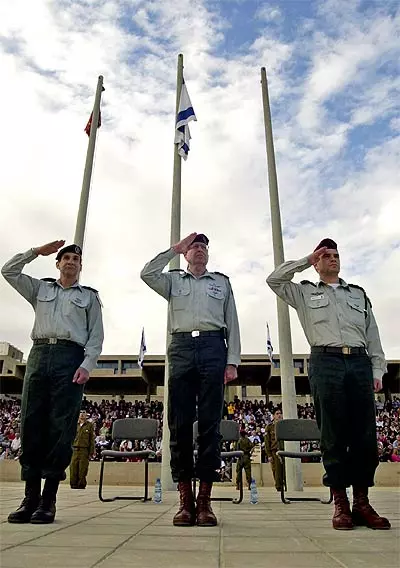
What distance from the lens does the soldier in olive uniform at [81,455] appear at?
11609 millimetres

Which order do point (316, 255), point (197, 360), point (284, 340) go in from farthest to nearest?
1. point (284, 340)
2. point (316, 255)
3. point (197, 360)

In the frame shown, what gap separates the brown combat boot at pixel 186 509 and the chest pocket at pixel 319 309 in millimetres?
1446

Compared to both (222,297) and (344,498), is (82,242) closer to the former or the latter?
(222,297)

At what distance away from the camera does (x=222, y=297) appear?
3.71 m

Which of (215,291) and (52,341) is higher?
(215,291)

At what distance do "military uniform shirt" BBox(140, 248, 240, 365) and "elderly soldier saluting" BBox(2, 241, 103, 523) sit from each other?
0.60m

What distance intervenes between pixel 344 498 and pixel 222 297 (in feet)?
5.24

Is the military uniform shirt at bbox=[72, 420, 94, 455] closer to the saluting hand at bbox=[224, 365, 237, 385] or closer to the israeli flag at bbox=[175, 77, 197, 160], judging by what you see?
the israeli flag at bbox=[175, 77, 197, 160]

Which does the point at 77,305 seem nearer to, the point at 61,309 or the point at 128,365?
the point at 61,309

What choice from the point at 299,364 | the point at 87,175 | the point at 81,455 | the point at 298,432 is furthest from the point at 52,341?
the point at 299,364

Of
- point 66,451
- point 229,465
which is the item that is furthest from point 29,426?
point 229,465

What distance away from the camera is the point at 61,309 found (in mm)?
3705

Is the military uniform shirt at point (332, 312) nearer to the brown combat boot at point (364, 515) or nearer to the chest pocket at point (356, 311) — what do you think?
the chest pocket at point (356, 311)

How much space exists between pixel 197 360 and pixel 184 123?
8340mm
